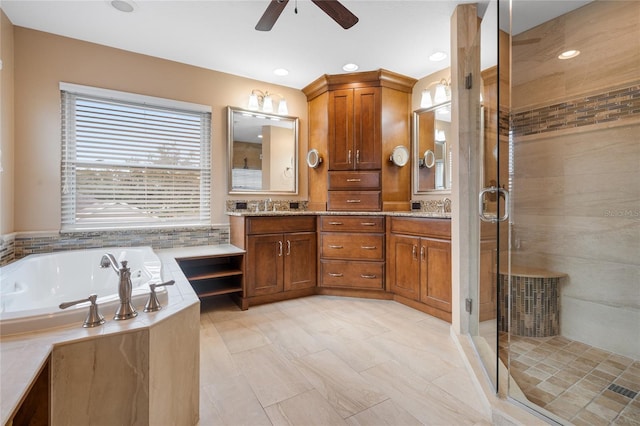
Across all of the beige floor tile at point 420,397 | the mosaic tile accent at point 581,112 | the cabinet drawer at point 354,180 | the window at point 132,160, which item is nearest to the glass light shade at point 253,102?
the window at point 132,160

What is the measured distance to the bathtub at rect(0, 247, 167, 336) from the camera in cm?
101

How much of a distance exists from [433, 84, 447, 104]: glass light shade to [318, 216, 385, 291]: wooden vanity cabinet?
140 centimetres

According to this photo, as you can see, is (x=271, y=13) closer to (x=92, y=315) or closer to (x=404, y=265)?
(x=92, y=315)

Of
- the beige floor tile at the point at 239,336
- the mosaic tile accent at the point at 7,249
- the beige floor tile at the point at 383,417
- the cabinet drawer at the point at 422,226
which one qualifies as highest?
the cabinet drawer at the point at 422,226

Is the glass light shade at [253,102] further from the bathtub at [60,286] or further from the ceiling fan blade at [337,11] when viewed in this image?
the bathtub at [60,286]

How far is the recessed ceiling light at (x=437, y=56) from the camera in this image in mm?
2764

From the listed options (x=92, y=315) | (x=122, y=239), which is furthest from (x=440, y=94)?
(x=122, y=239)

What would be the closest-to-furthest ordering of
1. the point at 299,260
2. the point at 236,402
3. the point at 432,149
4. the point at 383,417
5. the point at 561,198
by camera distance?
the point at 383,417 < the point at 236,402 < the point at 561,198 < the point at 299,260 < the point at 432,149

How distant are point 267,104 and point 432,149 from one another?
6.31 feet

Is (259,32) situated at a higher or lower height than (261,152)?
higher

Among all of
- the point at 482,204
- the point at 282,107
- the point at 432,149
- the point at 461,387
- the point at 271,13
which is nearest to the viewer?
the point at 461,387

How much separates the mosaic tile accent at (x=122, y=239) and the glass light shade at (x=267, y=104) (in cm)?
143

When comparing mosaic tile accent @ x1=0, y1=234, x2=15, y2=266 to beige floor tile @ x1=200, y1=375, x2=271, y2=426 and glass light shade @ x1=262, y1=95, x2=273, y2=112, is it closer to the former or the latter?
beige floor tile @ x1=200, y1=375, x2=271, y2=426

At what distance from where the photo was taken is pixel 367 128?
326cm
